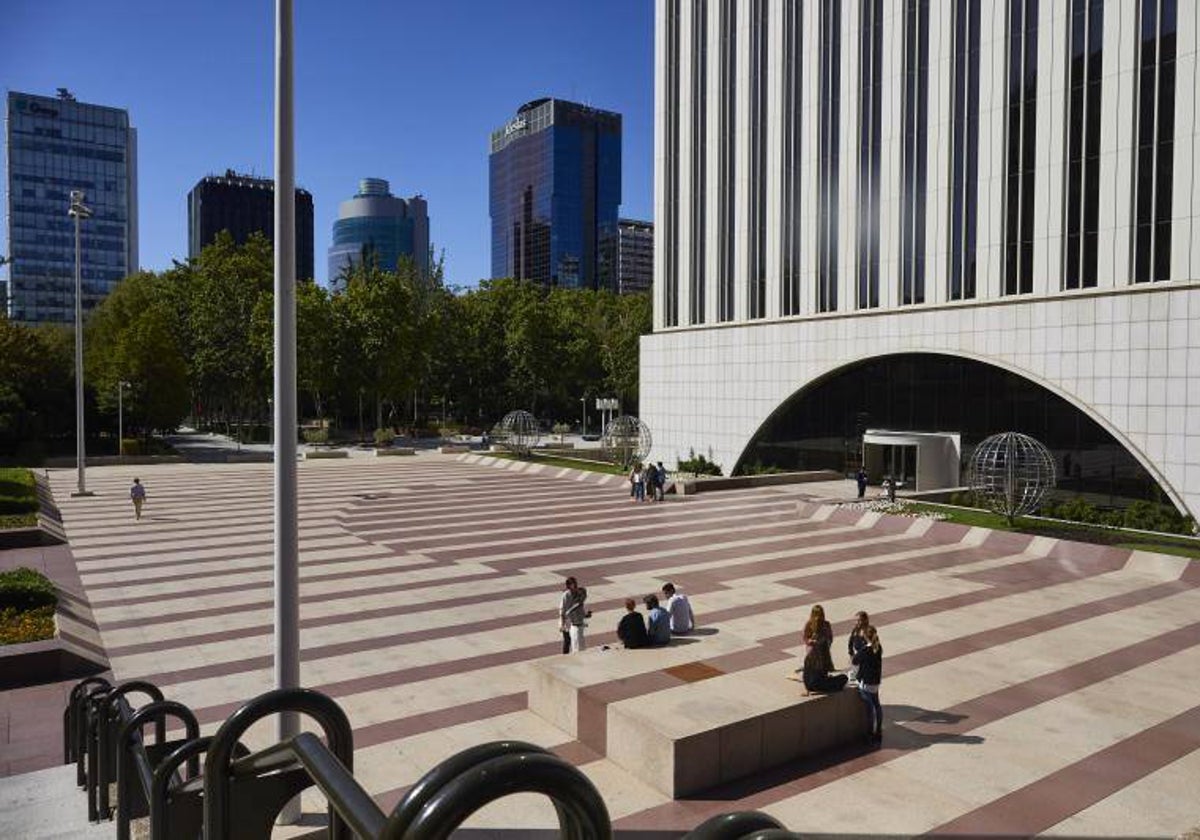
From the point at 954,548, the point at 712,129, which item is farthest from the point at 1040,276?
the point at 712,129

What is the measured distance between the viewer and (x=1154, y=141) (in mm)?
27438

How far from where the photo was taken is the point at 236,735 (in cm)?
446

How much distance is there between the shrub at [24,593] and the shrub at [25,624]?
0.41 ft

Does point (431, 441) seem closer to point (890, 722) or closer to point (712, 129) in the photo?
point (712, 129)

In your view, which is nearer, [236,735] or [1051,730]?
[236,735]

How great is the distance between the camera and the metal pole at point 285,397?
27.0 feet

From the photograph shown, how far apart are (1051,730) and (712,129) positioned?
1541 inches

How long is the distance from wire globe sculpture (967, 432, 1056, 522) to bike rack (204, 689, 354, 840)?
2381 centimetres

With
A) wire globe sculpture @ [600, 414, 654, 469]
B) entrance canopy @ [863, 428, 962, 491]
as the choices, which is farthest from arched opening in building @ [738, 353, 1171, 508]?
wire globe sculpture @ [600, 414, 654, 469]

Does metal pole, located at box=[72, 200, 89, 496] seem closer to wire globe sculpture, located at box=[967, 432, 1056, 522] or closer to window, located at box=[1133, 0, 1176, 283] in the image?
wire globe sculpture, located at box=[967, 432, 1056, 522]

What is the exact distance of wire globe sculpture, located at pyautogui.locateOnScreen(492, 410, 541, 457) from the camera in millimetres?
49375

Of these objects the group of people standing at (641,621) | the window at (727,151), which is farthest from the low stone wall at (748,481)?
the group of people standing at (641,621)

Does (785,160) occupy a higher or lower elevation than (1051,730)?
higher

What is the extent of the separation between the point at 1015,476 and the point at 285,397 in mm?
22313
